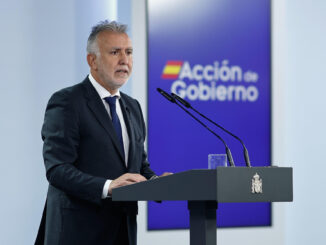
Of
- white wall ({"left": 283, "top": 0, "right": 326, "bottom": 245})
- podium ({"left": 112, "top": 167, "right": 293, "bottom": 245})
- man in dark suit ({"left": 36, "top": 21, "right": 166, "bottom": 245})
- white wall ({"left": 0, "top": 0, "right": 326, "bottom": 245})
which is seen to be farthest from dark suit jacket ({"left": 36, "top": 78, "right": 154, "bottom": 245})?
white wall ({"left": 283, "top": 0, "right": 326, "bottom": 245})

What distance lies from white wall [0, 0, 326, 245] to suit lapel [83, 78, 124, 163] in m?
0.99

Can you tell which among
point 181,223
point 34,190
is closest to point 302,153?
point 181,223

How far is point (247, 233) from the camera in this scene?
529cm

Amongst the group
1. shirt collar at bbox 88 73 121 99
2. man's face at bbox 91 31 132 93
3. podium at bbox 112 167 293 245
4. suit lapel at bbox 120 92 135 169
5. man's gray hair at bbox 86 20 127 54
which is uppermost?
man's gray hair at bbox 86 20 127 54

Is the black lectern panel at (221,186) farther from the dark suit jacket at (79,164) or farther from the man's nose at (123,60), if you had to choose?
the man's nose at (123,60)

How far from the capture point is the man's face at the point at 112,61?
9.05 feet

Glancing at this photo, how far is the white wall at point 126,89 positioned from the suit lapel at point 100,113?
0.99 m

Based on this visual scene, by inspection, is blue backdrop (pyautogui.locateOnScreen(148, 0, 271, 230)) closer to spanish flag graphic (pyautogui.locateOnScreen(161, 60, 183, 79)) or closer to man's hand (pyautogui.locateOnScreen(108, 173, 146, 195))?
spanish flag graphic (pyautogui.locateOnScreen(161, 60, 183, 79))

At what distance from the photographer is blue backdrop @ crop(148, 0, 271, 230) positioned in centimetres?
514

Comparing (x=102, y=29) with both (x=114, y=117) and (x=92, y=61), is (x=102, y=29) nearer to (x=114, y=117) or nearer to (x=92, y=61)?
(x=92, y=61)

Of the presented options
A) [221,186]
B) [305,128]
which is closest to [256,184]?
[221,186]

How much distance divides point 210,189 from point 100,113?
35.6 inches

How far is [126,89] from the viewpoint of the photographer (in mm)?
5211

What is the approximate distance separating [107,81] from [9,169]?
1.15 meters
